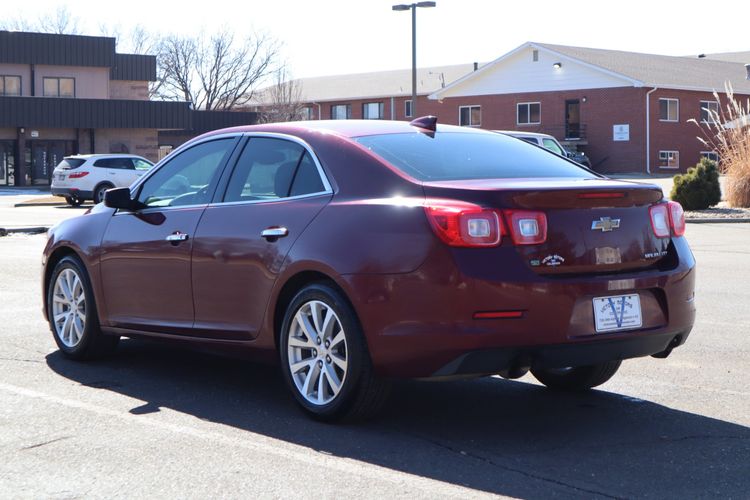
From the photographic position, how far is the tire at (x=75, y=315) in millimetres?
7633

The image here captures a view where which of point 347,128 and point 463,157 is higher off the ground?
point 347,128

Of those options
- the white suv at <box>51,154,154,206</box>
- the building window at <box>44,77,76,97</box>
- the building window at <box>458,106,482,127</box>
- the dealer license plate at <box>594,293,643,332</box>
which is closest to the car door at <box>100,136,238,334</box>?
the dealer license plate at <box>594,293,643,332</box>

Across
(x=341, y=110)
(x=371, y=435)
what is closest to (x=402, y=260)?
(x=371, y=435)

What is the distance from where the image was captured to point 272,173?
645cm

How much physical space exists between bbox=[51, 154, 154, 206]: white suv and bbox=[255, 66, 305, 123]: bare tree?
2976 centimetres

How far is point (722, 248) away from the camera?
17203mm

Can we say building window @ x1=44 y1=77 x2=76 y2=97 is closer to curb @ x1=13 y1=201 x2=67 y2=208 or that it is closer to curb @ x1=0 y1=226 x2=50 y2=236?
curb @ x1=13 y1=201 x2=67 y2=208

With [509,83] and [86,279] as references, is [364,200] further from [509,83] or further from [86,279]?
[509,83]

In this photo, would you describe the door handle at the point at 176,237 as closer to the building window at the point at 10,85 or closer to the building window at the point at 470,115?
the building window at the point at 10,85

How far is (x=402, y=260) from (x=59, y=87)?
53.5 m

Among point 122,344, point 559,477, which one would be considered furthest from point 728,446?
point 122,344

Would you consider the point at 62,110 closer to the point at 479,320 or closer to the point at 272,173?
the point at 272,173

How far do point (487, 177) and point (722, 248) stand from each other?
12.4 m

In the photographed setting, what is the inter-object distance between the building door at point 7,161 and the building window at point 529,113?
87.3 ft
